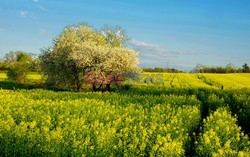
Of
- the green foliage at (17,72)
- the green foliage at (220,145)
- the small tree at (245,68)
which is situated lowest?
the green foliage at (220,145)

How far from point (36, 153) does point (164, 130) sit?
459 centimetres

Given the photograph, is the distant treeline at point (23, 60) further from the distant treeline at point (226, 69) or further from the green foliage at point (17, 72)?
the distant treeline at point (226, 69)

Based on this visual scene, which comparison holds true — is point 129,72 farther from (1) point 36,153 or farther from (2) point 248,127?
(1) point 36,153

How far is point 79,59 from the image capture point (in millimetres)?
38688

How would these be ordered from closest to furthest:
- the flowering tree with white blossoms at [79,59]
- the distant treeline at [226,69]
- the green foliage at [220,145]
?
the green foliage at [220,145], the flowering tree with white blossoms at [79,59], the distant treeline at [226,69]

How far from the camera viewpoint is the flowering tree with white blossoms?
3959 centimetres

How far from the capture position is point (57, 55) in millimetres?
41688

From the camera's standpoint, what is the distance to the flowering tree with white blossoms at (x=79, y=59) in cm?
3959

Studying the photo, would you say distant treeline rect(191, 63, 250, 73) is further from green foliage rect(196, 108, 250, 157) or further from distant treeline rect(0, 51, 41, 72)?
green foliage rect(196, 108, 250, 157)

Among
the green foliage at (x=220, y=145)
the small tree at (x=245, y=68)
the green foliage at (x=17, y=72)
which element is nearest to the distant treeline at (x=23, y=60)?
the green foliage at (x=17, y=72)

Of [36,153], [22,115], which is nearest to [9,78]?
[22,115]

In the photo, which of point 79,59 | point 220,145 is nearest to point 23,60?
point 79,59

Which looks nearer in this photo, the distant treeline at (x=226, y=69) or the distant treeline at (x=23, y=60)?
the distant treeline at (x=23, y=60)

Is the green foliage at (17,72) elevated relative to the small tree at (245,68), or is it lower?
lower
